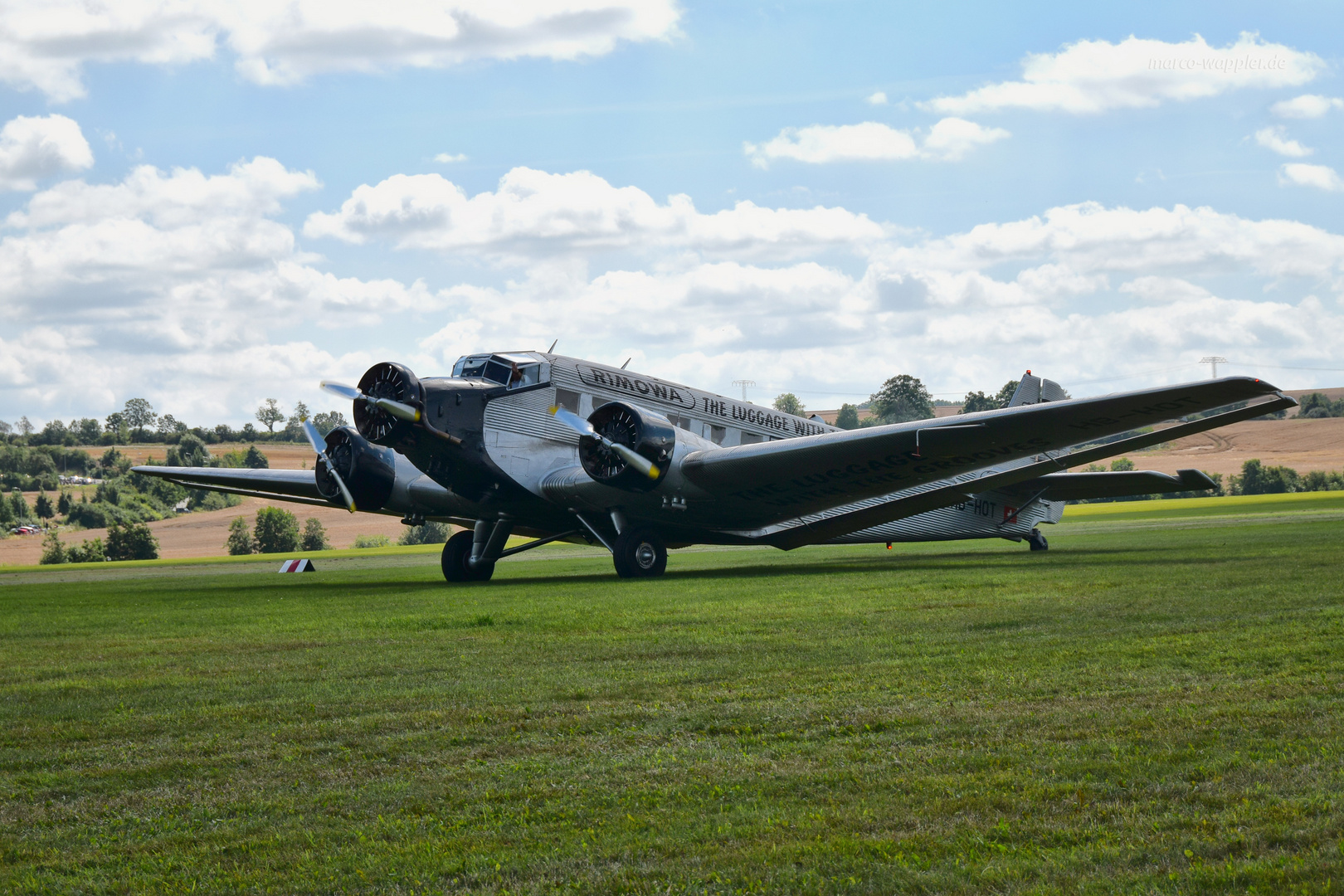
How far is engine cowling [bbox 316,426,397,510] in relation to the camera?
24.6 m

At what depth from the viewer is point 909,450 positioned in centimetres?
2111

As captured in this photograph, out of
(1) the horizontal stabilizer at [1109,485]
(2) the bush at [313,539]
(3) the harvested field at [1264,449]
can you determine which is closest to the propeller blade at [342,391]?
(1) the horizontal stabilizer at [1109,485]

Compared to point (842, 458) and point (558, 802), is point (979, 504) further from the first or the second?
point (558, 802)

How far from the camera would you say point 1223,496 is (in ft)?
347

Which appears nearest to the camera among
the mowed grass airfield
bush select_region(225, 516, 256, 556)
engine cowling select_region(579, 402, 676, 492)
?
the mowed grass airfield

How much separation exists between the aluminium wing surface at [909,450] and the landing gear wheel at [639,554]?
166 centimetres

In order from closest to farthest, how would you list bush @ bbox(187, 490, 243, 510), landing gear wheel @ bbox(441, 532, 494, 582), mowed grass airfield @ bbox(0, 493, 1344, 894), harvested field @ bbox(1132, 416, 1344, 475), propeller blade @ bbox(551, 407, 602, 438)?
mowed grass airfield @ bbox(0, 493, 1344, 894), propeller blade @ bbox(551, 407, 602, 438), landing gear wheel @ bbox(441, 532, 494, 582), harvested field @ bbox(1132, 416, 1344, 475), bush @ bbox(187, 490, 243, 510)

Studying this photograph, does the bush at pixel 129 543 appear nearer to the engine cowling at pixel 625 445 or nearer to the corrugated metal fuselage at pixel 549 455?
the corrugated metal fuselage at pixel 549 455

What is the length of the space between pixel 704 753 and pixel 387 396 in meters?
17.1

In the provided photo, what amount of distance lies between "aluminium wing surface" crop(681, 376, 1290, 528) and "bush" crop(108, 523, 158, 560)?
201 ft

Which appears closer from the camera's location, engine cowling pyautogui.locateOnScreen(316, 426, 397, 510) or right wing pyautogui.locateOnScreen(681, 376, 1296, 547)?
right wing pyautogui.locateOnScreen(681, 376, 1296, 547)

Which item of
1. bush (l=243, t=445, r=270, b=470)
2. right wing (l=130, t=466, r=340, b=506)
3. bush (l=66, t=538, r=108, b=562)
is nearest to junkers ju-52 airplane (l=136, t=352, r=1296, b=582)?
right wing (l=130, t=466, r=340, b=506)

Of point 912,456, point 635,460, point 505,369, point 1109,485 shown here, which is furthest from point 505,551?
point 1109,485

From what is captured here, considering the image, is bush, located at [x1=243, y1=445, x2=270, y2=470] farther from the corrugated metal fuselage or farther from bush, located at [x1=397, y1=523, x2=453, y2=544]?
the corrugated metal fuselage
